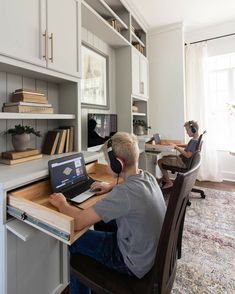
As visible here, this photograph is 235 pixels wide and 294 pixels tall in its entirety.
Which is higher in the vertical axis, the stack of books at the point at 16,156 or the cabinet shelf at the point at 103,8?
the cabinet shelf at the point at 103,8

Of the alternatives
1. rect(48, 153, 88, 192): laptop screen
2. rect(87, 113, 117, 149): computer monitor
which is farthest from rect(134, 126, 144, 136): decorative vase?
rect(48, 153, 88, 192): laptop screen

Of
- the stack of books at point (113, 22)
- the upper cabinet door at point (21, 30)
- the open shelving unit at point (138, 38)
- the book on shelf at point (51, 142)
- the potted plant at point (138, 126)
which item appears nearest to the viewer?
the upper cabinet door at point (21, 30)

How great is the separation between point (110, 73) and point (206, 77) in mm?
2008

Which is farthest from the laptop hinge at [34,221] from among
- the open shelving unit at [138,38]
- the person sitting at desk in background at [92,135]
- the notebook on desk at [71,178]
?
the open shelving unit at [138,38]

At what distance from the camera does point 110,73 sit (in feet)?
9.58

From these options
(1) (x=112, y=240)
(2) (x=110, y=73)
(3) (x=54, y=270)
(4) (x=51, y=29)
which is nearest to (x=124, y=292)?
(1) (x=112, y=240)

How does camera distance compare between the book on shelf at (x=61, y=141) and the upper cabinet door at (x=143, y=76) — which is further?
the upper cabinet door at (x=143, y=76)

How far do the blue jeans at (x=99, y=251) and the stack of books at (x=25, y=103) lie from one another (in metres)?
0.95

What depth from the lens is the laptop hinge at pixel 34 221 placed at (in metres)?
0.83

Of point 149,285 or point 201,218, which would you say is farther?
point 201,218

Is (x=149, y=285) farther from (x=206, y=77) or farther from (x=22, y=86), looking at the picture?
(x=206, y=77)

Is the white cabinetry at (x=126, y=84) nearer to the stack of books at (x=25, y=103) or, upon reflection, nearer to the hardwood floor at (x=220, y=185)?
the stack of books at (x=25, y=103)

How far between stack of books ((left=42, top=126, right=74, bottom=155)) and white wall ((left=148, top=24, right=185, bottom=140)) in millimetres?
2452

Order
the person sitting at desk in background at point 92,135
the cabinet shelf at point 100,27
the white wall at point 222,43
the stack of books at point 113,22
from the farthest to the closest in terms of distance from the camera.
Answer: the white wall at point 222,43 → the stack of books at point 113,22 → the person sitting at desk in background at point 92,135 → the cabinet shelf at point 100,27
